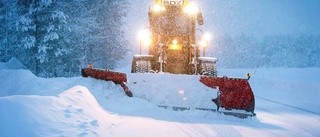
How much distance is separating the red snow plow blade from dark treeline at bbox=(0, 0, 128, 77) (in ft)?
37.7

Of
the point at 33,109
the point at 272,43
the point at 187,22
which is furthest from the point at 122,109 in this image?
the point at 272,43

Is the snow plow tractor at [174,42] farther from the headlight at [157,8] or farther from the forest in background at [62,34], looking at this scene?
the forest in background at [62,34]

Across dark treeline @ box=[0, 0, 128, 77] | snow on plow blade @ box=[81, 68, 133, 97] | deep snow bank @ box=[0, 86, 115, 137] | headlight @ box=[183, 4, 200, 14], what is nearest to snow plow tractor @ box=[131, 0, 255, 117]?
headlight @ box=[183, 4, 200, 14]

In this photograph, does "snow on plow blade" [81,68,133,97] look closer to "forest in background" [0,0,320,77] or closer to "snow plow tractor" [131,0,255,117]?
"snow plow tractor" [131,0,255,117]

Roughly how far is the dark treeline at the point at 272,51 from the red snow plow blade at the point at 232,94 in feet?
257

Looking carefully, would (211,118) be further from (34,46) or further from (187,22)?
(34,46)

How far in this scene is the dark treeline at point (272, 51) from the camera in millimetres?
84625

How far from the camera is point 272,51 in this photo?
86.6 meters

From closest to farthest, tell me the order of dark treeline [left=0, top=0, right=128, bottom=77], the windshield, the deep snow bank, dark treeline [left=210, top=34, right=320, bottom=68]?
the deep snow bank → the windshield → dark treeline [left=0, top=0, right=128, bottom=77] → dark treeline [left=210, top=34, right=320, bottom=68]

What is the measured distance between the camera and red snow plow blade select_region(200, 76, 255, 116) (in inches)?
305

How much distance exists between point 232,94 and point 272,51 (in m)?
84.3

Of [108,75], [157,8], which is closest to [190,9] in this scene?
[157,8]

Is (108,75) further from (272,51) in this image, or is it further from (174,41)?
(272,51)

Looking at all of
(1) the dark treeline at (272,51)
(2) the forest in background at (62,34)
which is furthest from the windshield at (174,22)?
(1) the dark treeline at (272,51)
